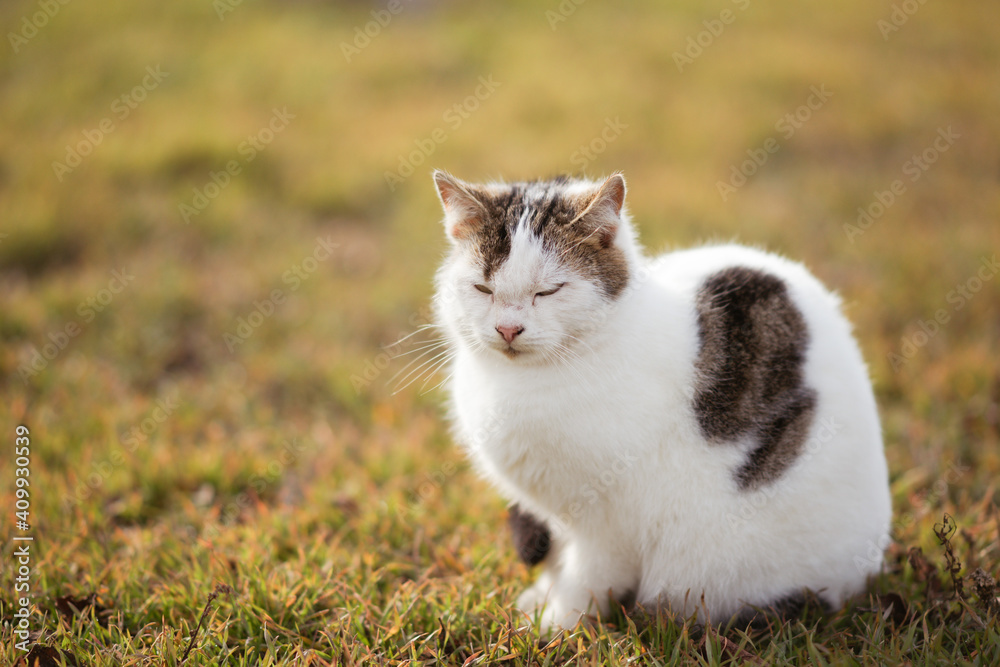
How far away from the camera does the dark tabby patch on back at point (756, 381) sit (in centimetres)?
223

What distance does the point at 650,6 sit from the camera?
9.48 m

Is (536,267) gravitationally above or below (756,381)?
above

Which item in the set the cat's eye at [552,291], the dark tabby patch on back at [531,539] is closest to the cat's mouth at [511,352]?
the cat's eye at [552,291]

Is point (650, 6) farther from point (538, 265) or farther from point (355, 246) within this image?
point (538, 265)

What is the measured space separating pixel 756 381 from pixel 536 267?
843mm

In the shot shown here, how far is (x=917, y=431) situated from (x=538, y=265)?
2.58m

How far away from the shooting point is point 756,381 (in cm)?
226

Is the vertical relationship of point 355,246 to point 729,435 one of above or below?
below

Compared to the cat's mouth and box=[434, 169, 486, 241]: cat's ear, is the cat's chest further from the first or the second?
box=[434, 169, 486, 241]: cat's ear

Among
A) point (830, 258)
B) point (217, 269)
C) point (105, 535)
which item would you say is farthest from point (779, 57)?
point (105, 535)

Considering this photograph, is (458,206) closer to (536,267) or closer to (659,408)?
(536,267)

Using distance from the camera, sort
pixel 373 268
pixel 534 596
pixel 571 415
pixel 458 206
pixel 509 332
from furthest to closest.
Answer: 1. pixel 373 268
2. pixel 534 596
3. pixel 458 206
4. pixel 571 415
5. pixel 509 332

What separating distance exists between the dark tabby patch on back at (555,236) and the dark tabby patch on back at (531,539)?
42.2 inches

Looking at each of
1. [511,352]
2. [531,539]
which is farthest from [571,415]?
[531,539]
